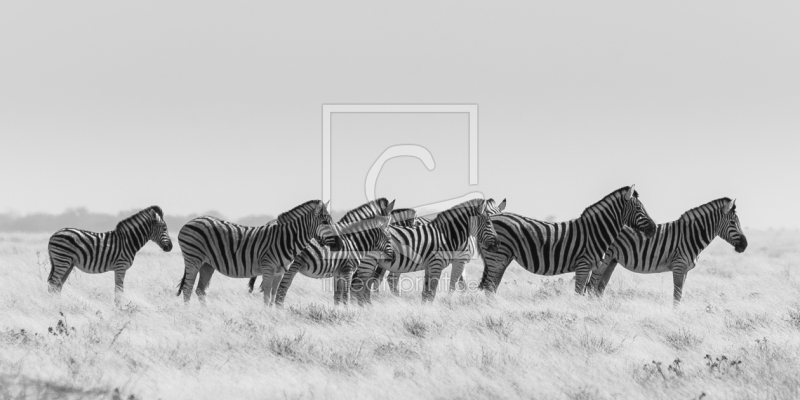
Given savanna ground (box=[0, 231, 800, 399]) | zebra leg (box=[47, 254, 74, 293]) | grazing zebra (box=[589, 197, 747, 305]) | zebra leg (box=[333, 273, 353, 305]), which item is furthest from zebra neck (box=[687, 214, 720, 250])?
zebra leg (box=[47, 254, 74, 293])

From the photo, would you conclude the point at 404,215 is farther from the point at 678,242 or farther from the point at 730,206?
the point at 730,206

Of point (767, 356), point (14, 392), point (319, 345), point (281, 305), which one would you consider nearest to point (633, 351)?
point (767, 356)

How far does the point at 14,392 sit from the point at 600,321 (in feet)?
28.1

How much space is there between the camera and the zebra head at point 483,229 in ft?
48.3

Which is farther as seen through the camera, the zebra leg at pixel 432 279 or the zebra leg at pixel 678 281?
the zebra leg at pixel 678 281

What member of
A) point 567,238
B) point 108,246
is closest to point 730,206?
point 567,238

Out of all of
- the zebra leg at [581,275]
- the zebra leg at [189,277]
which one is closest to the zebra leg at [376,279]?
the zebra leg at [189,277]

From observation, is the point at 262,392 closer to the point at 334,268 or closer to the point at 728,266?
the point at 334,268

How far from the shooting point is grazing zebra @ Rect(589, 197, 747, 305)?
1506 cm

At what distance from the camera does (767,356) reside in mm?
9711

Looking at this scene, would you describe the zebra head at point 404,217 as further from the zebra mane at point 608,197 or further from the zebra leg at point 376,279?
the zebra mane at point 608,197

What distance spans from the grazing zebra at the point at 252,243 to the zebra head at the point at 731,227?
781 centimetres

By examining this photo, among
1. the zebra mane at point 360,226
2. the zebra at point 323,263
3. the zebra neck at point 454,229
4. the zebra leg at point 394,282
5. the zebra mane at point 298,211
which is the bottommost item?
the zebra leg at point 394,282

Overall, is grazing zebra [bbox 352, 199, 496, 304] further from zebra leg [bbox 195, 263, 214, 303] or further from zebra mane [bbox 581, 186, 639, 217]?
zebra leg [bbox 195, 263, 214, 303]
